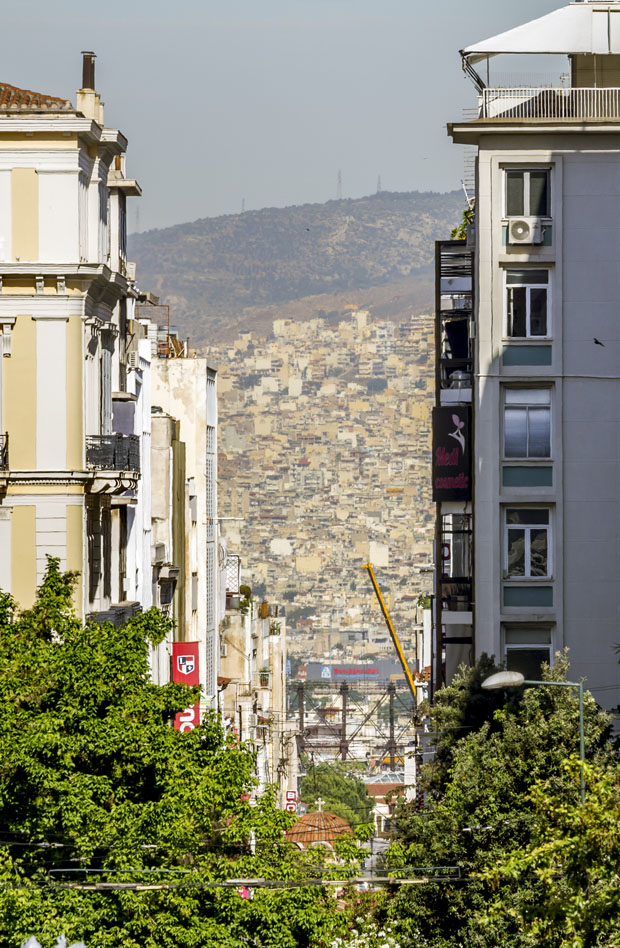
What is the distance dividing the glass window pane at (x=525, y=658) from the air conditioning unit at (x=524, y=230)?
34.8 ft

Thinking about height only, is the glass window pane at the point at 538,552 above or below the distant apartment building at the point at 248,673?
above

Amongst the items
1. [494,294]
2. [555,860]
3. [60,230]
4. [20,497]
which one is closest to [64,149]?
[60,230]

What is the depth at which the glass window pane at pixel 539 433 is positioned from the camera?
159 ft

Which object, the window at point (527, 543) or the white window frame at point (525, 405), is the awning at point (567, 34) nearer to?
the white window frame at point (525, 405)

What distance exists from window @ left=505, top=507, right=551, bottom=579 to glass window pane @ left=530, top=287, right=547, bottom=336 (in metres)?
4.67

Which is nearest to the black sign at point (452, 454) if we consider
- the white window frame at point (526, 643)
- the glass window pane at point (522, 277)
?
the white window frame at point (526, 643)

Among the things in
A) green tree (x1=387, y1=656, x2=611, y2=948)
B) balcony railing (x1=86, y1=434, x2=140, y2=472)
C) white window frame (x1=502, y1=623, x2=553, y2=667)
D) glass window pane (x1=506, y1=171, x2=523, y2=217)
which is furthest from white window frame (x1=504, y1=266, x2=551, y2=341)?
→ green tree (x1=387, y1=656, x2=611, y2=948)

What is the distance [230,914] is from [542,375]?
23.4 meters

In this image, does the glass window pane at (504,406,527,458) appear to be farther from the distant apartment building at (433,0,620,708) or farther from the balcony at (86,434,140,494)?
the balcony at (86,434,140,494)

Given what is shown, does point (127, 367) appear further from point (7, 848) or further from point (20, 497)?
point (7, 848)

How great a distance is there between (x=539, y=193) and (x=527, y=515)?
332 inches

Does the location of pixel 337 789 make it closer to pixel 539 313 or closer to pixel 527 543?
pixel 527 543

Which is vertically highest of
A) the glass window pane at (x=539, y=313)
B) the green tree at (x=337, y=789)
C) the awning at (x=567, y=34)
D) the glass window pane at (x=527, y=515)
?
the awning at (x=567, y=34)

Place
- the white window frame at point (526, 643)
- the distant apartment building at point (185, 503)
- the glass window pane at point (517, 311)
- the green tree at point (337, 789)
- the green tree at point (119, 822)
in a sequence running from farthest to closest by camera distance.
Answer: the green tree at point (337, 789) → the distant apartment building at point (185, 503) → the glass window pane at point (517, 311) → the white window frame at point (526, 643) → the green tree at point (119, 822)
